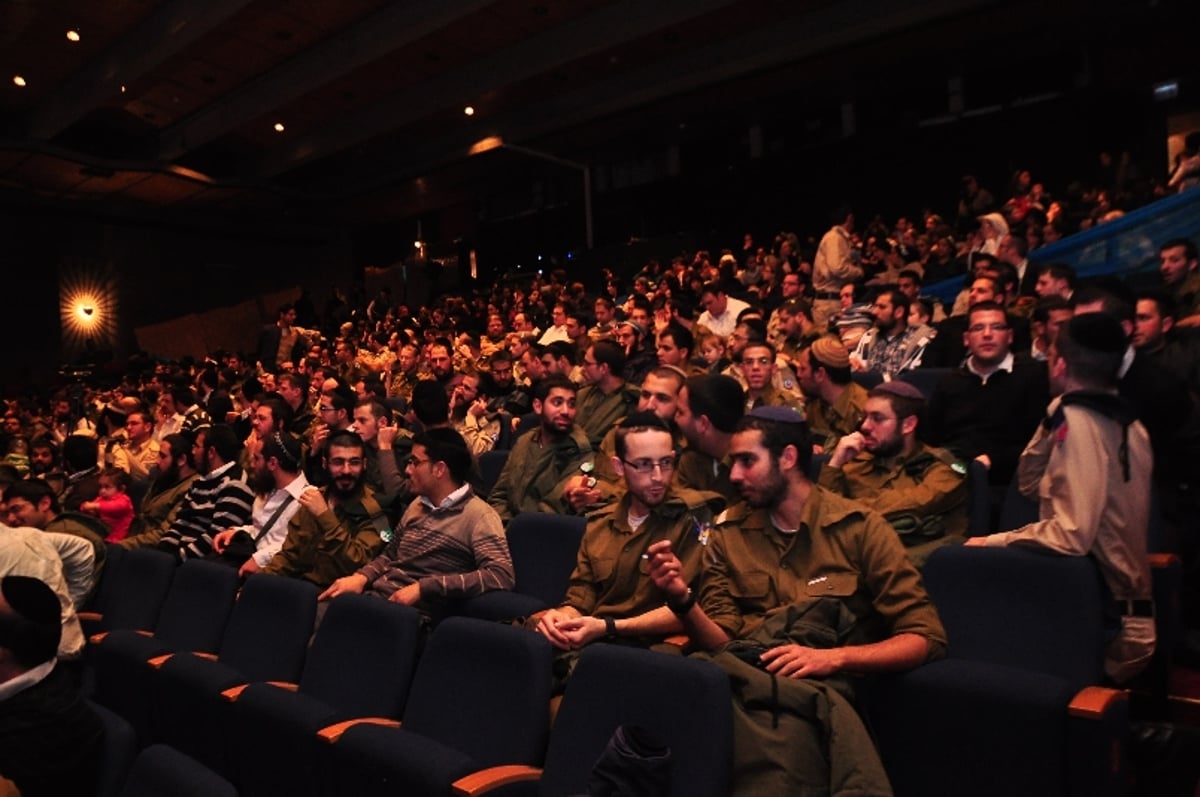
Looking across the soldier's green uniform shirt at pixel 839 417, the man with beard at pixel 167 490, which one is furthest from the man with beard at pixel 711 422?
the man with beard at pixel 167 490

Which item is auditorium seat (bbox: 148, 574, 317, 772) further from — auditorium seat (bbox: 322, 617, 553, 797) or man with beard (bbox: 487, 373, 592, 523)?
man with beard (bbox: 487, 373, 592, 523)

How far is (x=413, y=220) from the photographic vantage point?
1780cm

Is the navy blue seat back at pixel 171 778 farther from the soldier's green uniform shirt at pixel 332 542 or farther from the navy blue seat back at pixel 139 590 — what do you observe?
the navy blue seat back at pixel 139 590

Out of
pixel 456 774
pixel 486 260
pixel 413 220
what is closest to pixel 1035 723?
pixel 456 774

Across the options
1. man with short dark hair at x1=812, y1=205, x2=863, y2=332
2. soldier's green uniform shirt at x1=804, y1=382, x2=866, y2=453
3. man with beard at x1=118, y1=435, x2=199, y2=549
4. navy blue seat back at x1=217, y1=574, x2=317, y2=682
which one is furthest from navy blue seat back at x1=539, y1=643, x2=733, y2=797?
man with short dark hair at x1=812, y1=205, x2=863, y2=332

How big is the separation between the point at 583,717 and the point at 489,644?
35 centimetres

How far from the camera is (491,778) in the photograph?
70.1 inches

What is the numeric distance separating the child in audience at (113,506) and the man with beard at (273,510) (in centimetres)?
145

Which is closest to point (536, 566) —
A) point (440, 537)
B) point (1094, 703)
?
point (440, 537)

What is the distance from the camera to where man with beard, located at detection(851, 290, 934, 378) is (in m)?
4.68

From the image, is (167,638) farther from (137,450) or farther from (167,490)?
(137,450)

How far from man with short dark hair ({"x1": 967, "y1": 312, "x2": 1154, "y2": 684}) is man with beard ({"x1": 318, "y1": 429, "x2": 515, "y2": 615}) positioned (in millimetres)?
1384

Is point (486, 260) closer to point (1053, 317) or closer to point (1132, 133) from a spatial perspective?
point (1132, 133)

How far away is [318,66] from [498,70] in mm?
1975
